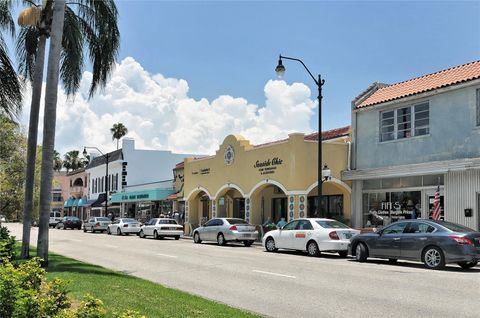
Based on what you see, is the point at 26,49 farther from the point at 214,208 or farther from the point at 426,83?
the point at 214,208

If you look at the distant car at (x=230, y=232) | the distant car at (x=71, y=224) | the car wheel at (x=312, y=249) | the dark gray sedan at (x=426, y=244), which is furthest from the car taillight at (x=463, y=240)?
the distant car at (x=71, y=224)

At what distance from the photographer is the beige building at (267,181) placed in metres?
27.1

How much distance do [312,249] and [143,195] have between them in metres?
30.7

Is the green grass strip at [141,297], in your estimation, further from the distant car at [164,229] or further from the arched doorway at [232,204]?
the arched doorway at [232,204]

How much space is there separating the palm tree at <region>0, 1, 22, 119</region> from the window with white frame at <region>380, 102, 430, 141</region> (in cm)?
1589

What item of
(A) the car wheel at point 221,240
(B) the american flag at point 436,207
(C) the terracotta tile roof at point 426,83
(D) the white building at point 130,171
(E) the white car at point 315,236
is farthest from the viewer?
(D) the white building at point 130,171

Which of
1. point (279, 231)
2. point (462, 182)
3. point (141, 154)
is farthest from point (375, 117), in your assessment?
point (141, 154)

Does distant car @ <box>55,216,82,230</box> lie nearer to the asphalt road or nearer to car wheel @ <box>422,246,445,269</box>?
the asphalt road

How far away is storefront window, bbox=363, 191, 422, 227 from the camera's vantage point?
75.8 ft

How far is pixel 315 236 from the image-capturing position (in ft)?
64.0

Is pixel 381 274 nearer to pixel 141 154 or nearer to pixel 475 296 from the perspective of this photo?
pixel 475 296

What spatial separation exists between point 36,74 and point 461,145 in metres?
15.8

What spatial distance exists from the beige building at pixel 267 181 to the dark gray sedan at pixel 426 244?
233 inches

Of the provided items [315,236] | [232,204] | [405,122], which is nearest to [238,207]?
[232,204]
